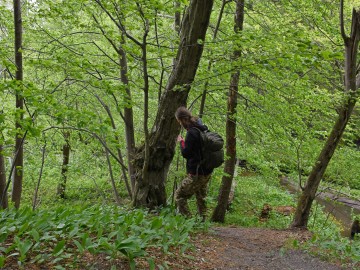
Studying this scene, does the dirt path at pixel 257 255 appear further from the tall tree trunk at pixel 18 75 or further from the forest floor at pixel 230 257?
the tall tree trunk at pixel 18 75

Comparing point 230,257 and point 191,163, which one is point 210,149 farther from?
point 230,257

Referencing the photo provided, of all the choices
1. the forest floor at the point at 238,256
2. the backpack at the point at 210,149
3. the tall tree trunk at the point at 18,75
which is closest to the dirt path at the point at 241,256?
the forest floor at the point at 238,256

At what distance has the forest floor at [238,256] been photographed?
3965 millimetres

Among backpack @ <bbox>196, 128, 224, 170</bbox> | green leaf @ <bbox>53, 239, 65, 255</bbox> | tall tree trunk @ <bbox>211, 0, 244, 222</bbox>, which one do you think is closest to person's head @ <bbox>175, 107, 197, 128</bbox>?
backpack @ <bbox>196, 128, 224, 170</bbox>

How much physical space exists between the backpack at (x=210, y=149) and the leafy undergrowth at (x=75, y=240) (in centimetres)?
127

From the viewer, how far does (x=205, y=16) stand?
18.3 feet

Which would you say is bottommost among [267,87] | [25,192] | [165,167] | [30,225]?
[25,192]

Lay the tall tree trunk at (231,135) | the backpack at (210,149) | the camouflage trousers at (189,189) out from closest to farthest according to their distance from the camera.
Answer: the backpack at (210,149)
the camouflage trousers at (189,189)
the tall tree trunk at (231,135)

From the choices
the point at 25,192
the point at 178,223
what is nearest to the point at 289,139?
the point at 178,223

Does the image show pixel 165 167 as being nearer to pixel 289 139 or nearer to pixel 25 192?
pixel 289 139

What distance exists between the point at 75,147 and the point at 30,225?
8094 mm

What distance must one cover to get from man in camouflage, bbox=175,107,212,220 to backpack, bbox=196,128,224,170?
0.06m

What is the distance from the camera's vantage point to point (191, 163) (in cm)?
581

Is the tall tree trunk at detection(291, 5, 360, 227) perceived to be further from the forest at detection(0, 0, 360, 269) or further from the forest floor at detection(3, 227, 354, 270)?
the forest floor at detection(3, 227, 354, 270)
